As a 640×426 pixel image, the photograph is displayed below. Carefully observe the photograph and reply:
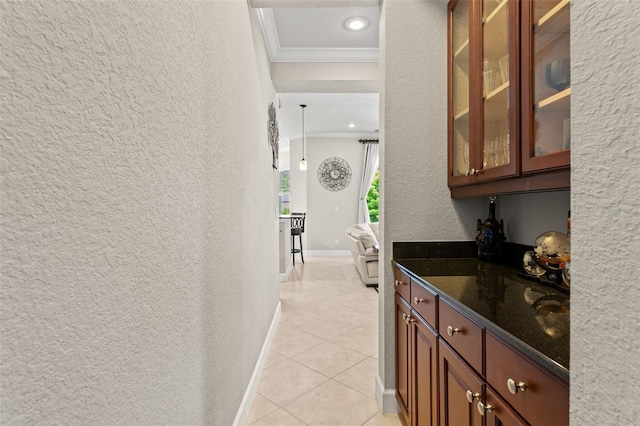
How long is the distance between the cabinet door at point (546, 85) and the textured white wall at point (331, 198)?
7081 mm

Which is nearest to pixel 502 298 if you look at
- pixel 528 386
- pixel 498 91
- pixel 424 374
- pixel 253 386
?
pixel 528 386

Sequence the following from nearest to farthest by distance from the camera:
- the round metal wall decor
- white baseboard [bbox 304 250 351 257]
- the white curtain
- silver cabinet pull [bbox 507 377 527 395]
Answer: silver cabinet pull [bbox 507 377 527 395], the white curtain, the round metal wall decor, white baseboard [bbox 304 250 351 257]

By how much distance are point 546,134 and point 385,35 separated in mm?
1213

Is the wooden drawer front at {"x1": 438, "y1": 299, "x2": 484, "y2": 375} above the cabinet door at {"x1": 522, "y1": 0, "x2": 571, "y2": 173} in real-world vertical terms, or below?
below

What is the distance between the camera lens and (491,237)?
1912 mm

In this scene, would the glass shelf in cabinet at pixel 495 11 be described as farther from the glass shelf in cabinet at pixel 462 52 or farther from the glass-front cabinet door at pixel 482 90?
the glass shelf in cabinet at pixel 462 52

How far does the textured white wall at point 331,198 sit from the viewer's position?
8.38 metres

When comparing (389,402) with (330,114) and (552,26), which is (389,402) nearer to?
(552,26)

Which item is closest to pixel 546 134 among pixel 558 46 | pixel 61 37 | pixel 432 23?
pixel 558 46

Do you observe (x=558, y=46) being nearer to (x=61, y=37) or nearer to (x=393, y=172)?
(x=393, y=172)

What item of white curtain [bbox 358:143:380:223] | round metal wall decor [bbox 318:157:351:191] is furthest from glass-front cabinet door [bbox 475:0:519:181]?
round metal wall decor [bbox 318:157:351:191]

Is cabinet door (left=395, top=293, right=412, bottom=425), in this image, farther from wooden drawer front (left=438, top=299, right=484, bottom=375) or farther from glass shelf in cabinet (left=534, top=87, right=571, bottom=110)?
glass shelf in cabinet (left=534, top=87, right=571, bottom=110)

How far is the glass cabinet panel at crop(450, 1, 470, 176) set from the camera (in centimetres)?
186

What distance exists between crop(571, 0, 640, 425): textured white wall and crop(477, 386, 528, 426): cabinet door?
1.51 ft
